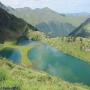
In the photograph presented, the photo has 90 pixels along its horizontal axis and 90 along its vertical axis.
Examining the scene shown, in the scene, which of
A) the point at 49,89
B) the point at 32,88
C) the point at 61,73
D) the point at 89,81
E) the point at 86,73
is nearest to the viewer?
the point at 32,88

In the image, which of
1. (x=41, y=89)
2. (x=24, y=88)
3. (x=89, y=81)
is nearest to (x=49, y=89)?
(x=41, y=89)

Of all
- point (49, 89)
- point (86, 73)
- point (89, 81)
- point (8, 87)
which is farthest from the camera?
point (86, 73)

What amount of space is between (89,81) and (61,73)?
19455 millimetres

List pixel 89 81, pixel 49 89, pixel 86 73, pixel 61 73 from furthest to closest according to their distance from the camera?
pixel 86 73 → pixel 61 73 → pixel 89 81 → pixel 49 89

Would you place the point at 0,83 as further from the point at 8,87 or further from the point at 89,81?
the point at 89,81

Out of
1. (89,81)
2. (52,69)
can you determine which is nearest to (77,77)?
(89,81)

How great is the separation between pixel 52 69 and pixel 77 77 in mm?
22034

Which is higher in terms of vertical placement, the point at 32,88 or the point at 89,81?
the point at 32,88

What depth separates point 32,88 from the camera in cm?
1639

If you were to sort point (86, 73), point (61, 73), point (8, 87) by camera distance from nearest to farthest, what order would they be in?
point (8, 87), point (61, 73), point (86, 73)

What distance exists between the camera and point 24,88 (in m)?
15.9

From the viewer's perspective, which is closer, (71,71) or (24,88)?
Answer: (24,88)

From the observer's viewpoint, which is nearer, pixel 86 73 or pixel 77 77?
pixel 77 77

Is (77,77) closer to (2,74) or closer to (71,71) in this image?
(71,71)
